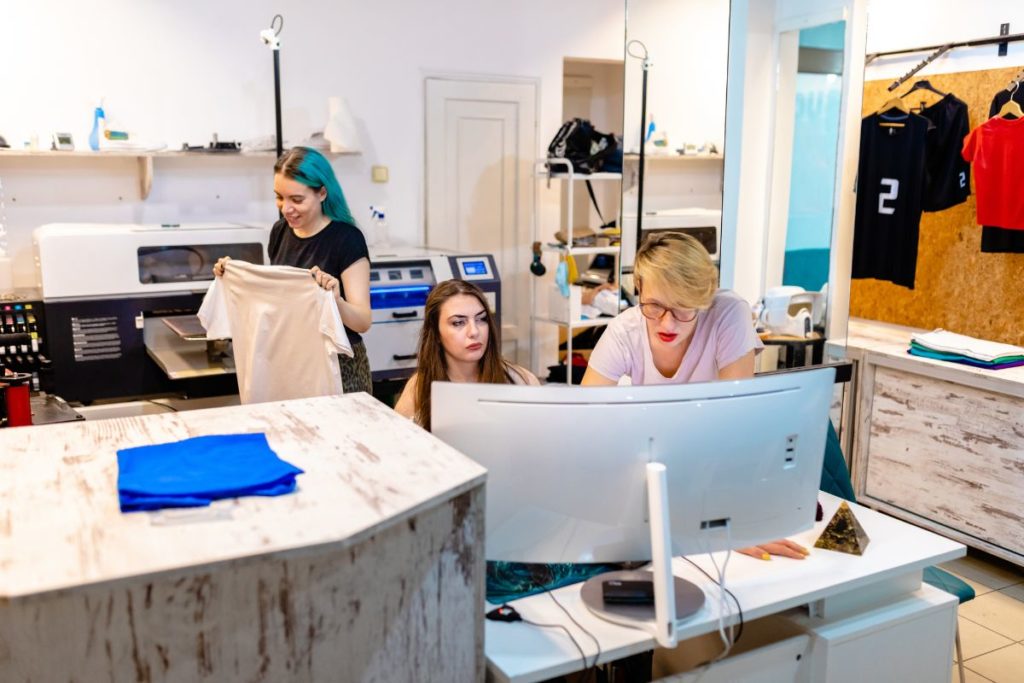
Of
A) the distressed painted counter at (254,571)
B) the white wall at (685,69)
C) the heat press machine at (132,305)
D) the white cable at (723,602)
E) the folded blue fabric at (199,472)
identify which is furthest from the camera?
the white wall at (685,69)

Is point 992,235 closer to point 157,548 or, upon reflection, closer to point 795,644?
point 795,644

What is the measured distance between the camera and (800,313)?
13.4ft

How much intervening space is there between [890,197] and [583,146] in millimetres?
1503

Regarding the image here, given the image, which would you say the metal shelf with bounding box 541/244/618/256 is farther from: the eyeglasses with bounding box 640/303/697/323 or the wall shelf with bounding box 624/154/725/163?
the eyeglasses with bounding box 640/303/697/323

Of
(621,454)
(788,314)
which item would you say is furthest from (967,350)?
(621,454)

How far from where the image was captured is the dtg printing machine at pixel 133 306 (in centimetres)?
336

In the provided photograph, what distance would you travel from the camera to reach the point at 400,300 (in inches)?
158

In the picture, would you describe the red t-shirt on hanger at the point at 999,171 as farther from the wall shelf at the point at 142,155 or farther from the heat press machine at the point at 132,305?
the wall shelf at the point at 142,155

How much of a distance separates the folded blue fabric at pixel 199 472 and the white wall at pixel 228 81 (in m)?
2.96

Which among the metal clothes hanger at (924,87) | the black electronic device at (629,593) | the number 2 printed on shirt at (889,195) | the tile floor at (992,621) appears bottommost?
the tile floor at (992,621)

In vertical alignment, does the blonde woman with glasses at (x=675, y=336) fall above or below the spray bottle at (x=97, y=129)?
below

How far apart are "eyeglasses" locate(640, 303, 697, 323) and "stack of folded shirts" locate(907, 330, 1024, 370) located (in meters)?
1.72

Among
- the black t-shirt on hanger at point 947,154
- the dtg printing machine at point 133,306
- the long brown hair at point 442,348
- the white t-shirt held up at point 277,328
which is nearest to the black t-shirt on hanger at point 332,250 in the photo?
the white t-shirt held up at point 277,328

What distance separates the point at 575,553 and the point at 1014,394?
2.41 meters
